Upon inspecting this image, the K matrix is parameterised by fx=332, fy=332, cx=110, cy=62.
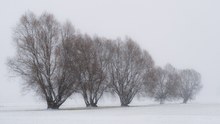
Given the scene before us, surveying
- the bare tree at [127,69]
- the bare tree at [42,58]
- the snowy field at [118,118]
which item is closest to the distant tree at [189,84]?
the bare tree at [127,69]

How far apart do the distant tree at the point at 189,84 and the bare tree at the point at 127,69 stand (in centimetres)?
4615

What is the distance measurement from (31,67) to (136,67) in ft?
74.7

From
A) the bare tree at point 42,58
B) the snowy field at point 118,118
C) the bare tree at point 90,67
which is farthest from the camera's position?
the bare tree at point 90,67

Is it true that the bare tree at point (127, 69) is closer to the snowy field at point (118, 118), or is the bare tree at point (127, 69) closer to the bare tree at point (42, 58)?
the bare tree at point (42, 58)

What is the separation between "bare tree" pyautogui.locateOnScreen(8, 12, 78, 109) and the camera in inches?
1887

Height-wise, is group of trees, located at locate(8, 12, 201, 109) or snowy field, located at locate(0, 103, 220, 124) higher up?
group of trees, located at locate(8, 12, 201, 109)

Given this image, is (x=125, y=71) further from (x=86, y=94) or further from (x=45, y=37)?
(x=45, y=37)

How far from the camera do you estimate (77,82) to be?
53.4 metres

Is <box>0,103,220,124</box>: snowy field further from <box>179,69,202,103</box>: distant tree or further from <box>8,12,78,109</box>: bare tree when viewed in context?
<box>179,69,202,103</box>: distant tree

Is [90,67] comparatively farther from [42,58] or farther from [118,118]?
[118,118]

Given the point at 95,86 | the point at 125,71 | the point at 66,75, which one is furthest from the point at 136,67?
the point at 66,75

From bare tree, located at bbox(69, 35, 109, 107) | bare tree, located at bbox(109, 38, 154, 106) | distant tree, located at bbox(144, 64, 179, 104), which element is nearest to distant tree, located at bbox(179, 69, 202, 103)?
distant tree, located at bbox(144, 64, 179, 104)

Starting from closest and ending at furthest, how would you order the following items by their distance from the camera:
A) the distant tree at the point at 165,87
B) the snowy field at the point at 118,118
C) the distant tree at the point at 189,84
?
1. the snowy field at the point at 118,118
2. the distant tree at the point at 165,87
3. the distant tree at the point at 189,84

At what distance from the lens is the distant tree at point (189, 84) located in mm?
109062
